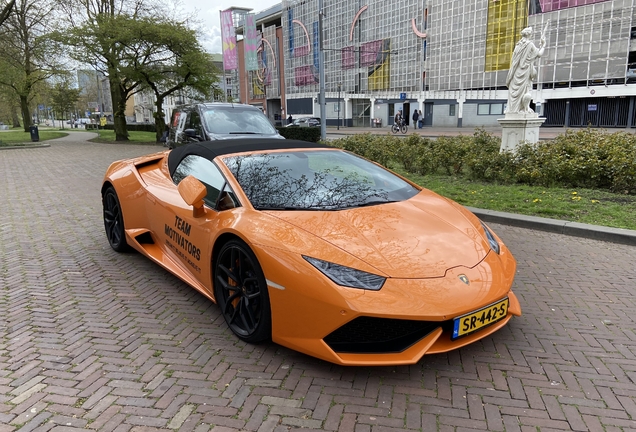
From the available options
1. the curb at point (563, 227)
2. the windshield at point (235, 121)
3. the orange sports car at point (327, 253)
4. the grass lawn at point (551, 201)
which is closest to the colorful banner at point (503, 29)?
the windshield at point (235, 121)

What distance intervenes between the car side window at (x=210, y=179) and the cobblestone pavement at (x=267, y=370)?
35.6 inches

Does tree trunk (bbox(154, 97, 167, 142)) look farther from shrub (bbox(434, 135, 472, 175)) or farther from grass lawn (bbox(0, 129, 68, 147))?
shrub (bbox(434, 135, 472, 175))

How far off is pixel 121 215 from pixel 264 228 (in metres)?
2.61

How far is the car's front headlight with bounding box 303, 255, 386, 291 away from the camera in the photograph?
251 cm

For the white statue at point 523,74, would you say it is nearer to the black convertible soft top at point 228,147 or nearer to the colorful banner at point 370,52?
the black convertible soft top at point 228,147

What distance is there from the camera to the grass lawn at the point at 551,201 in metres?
6.01

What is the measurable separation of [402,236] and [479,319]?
69cm

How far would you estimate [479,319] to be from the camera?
104 inches

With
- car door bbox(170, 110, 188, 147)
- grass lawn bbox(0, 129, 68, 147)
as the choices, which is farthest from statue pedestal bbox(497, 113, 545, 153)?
grass lawn bbox(0, 129, 68, 147)

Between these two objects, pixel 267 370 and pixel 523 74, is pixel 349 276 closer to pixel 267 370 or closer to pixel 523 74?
pixel 267 370

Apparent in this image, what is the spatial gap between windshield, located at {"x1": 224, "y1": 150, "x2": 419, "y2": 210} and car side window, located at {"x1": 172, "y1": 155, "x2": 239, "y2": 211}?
12cm

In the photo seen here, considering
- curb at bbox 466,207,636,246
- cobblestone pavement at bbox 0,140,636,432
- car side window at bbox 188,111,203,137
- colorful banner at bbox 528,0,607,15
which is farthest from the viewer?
colorful banner at bbox 528,0,607,15

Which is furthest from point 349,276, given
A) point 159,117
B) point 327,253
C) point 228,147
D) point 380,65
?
point 380,65

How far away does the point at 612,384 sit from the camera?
2.60 metres
